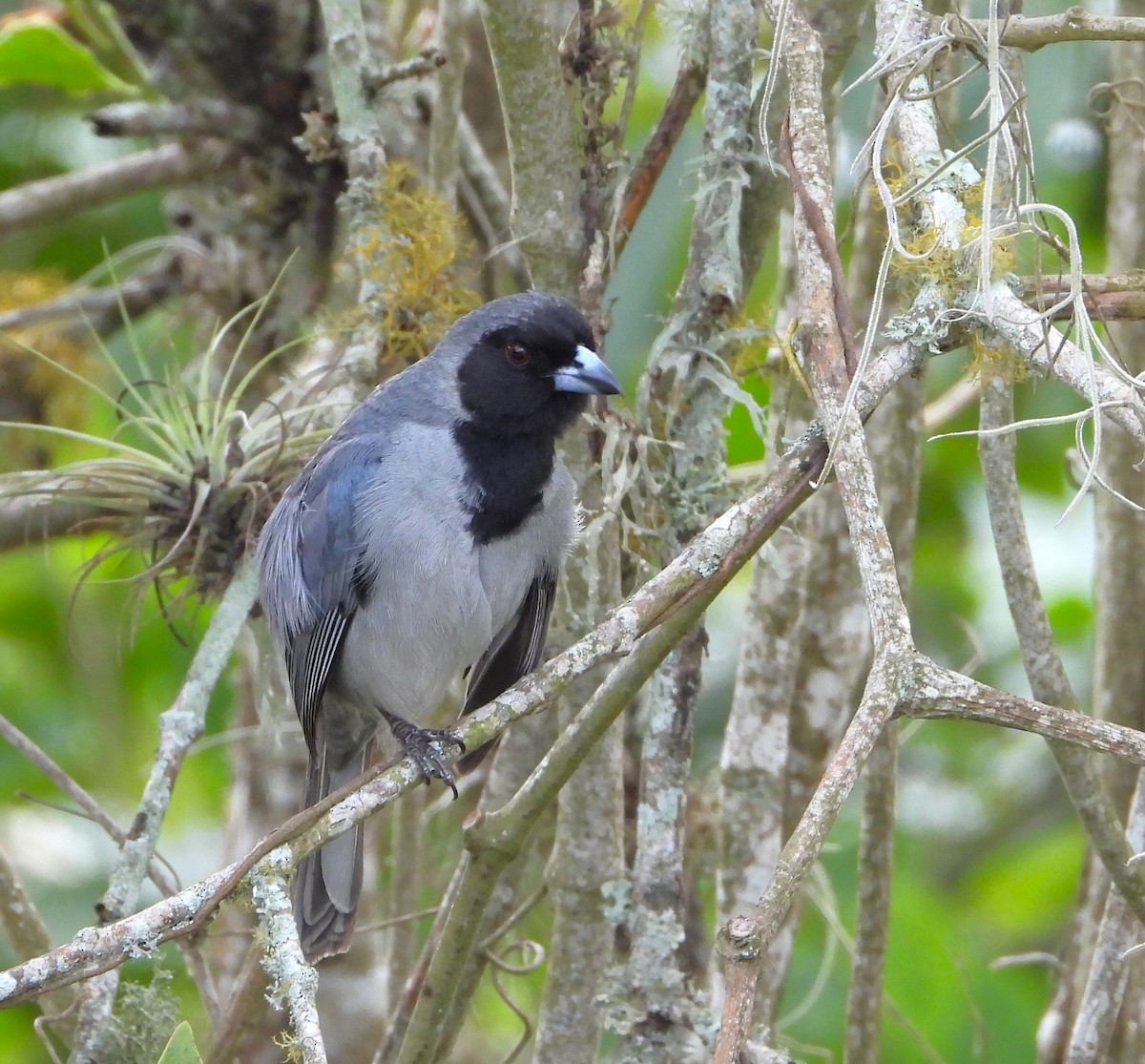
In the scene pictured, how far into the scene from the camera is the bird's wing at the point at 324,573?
3281mm

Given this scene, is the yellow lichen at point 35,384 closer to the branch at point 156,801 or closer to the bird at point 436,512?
the bird at point 436,512

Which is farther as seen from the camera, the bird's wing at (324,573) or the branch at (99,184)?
the branch at (99,184)

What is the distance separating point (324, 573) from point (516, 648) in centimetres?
61

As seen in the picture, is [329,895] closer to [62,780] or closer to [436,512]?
[62,780]

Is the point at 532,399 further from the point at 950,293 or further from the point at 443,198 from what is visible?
the point at 950,293

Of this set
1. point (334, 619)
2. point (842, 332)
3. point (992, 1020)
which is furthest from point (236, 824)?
point (842, 332)

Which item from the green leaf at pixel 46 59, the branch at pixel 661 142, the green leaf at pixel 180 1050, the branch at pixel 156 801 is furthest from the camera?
the green leaf at pixel 46 59

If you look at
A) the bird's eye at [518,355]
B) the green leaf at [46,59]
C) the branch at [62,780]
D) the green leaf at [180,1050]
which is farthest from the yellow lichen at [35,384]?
the green leaf at [180,1050]

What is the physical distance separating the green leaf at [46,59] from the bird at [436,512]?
1.64m

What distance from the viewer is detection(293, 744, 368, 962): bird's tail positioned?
3.59 m

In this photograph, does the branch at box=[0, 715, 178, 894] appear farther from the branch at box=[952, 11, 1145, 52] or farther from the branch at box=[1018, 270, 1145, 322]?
the branch at box=[952, 11, 1145, 52]

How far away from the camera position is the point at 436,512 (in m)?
3.29

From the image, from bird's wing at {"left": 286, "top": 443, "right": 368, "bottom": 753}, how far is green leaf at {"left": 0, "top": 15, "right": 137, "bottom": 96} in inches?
69.8

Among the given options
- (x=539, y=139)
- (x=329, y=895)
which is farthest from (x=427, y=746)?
(x=539, y=139)
